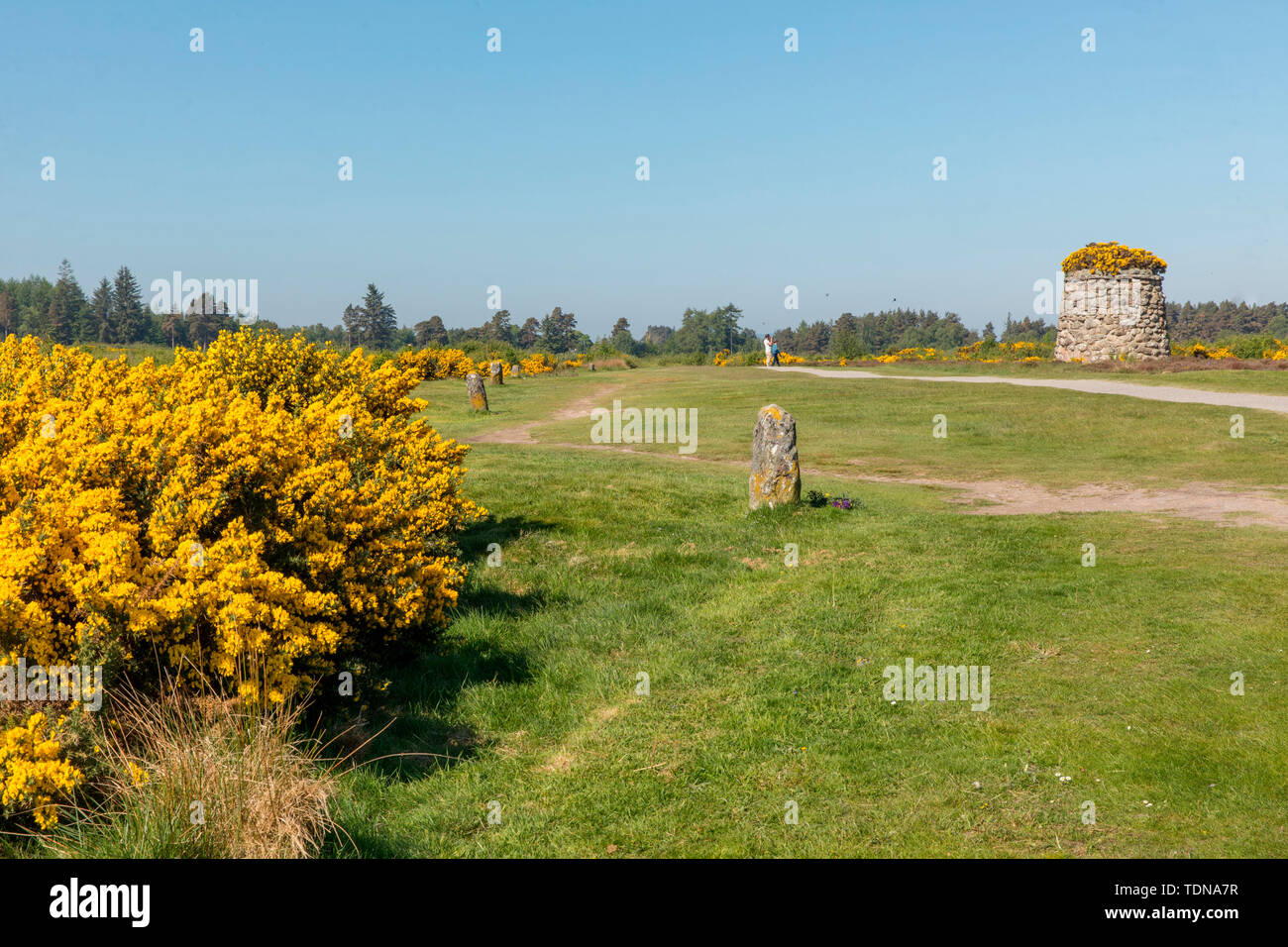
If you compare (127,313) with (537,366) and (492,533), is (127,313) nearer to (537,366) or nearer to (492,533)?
(537,366)

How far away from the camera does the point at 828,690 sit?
771cm

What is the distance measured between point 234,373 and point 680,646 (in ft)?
19.7

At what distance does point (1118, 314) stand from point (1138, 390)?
15.0 m

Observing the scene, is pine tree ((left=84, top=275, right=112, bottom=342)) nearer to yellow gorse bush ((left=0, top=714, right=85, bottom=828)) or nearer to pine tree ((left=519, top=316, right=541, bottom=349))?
pine tree ((left=519, top=316, right=541, bottom=349))

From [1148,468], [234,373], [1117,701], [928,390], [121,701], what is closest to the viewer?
[121,701]

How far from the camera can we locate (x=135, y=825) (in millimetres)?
4352

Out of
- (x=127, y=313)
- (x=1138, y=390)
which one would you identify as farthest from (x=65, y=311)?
(x=1138, y=390)

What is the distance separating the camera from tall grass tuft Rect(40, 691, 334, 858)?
430 centimetres

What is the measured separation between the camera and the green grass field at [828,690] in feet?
18.0

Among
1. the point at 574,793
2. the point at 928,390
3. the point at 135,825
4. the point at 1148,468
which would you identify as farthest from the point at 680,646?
the point at 928,390

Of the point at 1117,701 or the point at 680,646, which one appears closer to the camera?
the point at 1117,701
